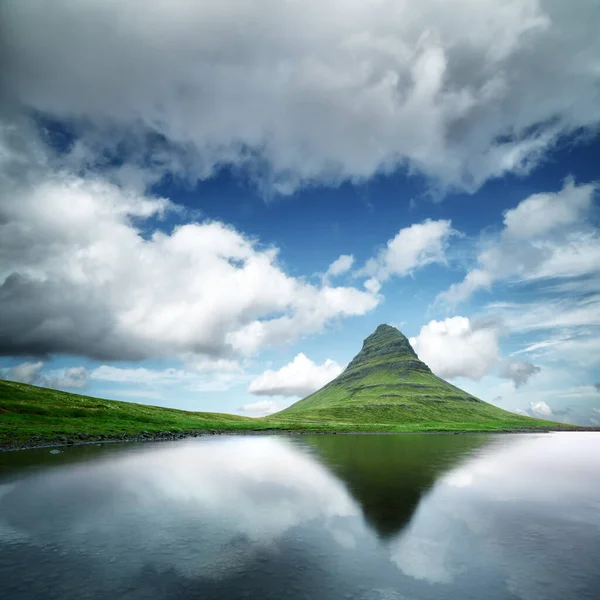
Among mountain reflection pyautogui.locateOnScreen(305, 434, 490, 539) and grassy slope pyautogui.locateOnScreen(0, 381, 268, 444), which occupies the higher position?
grassy slope pyautogui.locateOnScreen(0, 381, 268, 444)

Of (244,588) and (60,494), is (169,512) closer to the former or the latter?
(60,494)

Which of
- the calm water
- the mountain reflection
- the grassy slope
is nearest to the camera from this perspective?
the calm water

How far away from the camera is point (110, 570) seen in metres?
17.8

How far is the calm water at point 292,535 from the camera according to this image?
16422 millimetres

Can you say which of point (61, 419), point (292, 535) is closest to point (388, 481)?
point (292, 535)

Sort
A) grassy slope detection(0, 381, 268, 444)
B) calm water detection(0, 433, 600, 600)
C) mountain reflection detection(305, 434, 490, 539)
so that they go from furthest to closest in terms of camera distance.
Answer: grassy slope detection(0, 381, 268, 444) < mountain reflection detection(305, 434, 490, 539) < calm water detection(0, 433, 600, 600)

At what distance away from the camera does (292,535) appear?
76.9ft

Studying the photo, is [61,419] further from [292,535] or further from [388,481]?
[292,535]

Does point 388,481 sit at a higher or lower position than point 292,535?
higher

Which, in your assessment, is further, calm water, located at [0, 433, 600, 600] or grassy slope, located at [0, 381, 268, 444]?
grassy slope, located at [0, 381, 268, 444]

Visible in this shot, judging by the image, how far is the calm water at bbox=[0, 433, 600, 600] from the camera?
53.9 feet

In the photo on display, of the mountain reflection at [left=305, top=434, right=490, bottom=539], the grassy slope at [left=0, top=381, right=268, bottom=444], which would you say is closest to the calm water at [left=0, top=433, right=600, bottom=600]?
the mountain reflection at [left=305, top=434, right=490, bottom=539]

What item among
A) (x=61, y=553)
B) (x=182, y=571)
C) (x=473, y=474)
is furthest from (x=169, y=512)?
(x=473, y=474)

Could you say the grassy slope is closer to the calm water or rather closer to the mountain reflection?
the calm water
